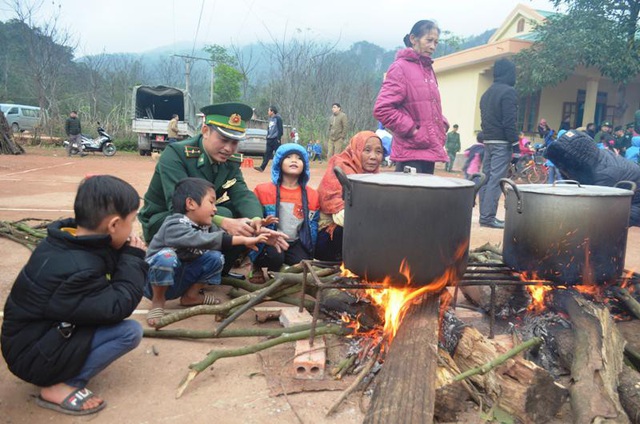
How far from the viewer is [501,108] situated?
19.5ft

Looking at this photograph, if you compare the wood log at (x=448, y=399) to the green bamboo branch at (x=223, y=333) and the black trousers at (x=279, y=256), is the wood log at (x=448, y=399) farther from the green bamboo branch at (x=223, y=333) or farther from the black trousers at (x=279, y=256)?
the black trousers at (x=279, y=256)

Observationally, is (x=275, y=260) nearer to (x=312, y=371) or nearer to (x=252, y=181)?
(x=312, y=371)

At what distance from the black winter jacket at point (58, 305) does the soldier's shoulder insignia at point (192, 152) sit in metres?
1.55

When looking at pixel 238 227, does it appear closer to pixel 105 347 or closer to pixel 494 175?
pixel 105 347

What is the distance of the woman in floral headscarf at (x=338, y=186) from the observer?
3713 mm

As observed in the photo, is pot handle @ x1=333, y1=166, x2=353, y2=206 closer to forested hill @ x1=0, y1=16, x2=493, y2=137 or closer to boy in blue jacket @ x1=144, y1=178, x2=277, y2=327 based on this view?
boy in blue jacket @ x1=144, y1=178, x2=277, y2=327

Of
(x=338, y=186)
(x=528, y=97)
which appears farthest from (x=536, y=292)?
(x=528, y=97)

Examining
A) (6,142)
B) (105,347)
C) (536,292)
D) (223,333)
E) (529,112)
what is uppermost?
(529,112)

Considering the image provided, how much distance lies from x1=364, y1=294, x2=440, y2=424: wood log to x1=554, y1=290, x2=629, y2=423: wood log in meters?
0.60

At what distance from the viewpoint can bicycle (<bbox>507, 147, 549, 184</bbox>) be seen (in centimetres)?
1302

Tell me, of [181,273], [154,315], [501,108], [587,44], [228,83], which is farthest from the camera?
[228,83]

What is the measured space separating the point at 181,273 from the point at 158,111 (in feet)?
65.8

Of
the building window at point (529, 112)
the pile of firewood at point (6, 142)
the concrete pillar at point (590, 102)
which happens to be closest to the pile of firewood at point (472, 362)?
the concrete pillar at point (590, 102)

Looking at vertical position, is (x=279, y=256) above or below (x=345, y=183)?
below
